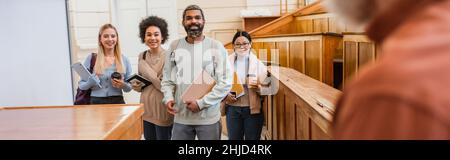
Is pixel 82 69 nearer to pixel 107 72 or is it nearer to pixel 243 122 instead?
pixel 107 72

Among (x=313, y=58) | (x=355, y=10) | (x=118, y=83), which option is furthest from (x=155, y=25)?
(x=355, y=10)

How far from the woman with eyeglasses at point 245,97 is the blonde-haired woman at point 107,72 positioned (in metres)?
0.36

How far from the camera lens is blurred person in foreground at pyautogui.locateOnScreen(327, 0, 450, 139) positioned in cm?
19

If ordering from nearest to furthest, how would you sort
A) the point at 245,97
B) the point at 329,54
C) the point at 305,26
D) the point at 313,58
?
1. the point at 245,97
2. the point at 329,54
3. the point at 313,58
4. the point at 305,26

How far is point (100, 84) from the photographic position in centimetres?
138

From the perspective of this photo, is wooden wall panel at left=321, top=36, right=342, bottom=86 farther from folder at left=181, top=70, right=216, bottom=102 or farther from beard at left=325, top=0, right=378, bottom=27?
beard at left=325, top=0, right=378, bottom=27

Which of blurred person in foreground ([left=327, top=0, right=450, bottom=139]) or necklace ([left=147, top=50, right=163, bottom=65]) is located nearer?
blurred person in foreground ([left=327, top=0, right=450, bottom=139])

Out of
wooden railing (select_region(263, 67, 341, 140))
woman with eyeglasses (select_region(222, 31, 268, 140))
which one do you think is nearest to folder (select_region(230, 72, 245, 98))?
woman with eyeglasses (select_region(222, 31, 268, 140))

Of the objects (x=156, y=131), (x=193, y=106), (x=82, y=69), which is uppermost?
(x=82, y=69)

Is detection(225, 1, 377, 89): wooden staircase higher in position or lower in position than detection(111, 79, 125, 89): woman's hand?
higher

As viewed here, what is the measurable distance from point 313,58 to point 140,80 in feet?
2.41

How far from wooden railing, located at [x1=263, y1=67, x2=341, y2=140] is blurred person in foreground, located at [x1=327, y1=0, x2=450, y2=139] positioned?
46 cm

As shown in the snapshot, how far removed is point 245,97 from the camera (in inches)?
57.2
